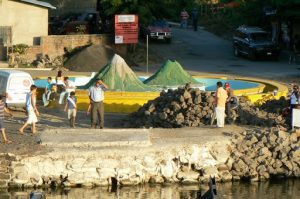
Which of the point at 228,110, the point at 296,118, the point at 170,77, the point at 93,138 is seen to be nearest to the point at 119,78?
the point at 170,77

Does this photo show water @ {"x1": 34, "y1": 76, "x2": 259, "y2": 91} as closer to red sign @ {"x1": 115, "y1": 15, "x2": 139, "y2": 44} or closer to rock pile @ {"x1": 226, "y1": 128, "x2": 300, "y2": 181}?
red sign @ {"x1": 115, "y1": 15, "x2": 139, "y2": 44}

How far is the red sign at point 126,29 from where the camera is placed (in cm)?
4988

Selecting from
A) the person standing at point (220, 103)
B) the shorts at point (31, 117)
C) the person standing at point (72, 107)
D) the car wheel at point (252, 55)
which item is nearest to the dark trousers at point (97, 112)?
the person standing at point (72, 107)

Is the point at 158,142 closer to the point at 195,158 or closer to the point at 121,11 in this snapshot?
the point at 195,158

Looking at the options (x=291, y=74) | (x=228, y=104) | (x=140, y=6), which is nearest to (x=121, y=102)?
(x=228, y=104)

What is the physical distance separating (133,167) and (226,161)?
9.38 ft

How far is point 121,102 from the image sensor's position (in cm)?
3119

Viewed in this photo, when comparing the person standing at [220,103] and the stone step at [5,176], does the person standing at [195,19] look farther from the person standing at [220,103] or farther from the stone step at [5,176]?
the stone step at [5,176]

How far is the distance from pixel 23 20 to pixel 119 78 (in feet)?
63.5

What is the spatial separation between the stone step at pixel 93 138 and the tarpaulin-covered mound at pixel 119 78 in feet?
26.7

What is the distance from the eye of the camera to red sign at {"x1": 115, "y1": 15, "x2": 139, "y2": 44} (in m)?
49.9

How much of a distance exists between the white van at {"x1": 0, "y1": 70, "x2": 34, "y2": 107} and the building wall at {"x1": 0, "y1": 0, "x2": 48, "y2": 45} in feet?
67.8

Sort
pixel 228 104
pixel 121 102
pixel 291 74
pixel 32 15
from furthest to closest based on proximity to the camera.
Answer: pixel 32 15
pixel 291 74
pixel 121 102
pixel 228 104

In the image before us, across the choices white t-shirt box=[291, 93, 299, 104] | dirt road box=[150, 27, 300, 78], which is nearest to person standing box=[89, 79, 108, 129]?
white t-shirt box=[291, 93, 299, 104]
